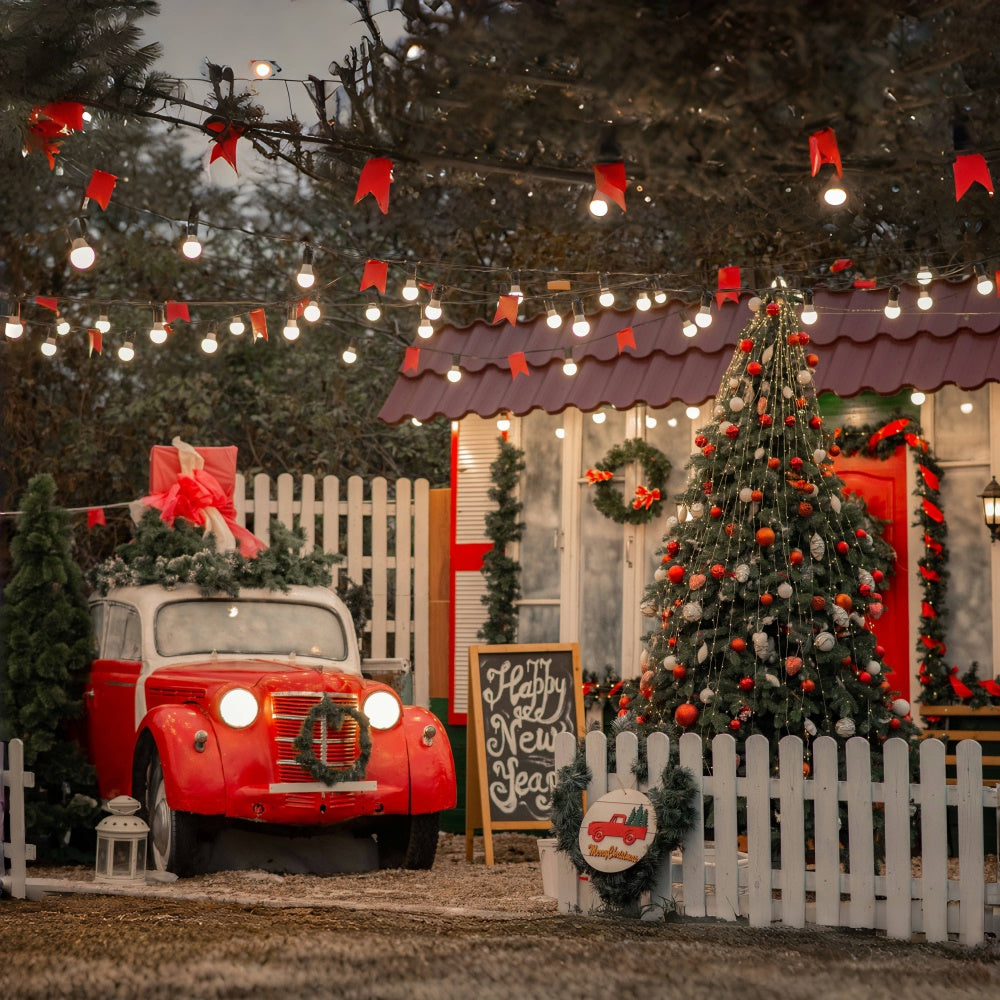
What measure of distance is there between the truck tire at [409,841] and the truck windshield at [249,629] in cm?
128

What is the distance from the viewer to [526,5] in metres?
4.29

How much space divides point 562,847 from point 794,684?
5.98 ft

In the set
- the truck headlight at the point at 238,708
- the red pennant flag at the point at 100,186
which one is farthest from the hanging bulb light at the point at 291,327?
the truck headlight at the point at 238,708

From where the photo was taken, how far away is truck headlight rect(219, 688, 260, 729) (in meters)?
7.92

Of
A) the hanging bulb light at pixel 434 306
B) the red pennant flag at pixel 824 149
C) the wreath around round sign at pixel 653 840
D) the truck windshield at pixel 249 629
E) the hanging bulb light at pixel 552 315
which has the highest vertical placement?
the hanging bulb light at pixel 552 315

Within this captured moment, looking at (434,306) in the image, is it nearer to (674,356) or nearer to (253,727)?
(674,356)

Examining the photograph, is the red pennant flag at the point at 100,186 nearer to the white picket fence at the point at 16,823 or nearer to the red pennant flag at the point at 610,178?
the red pennant flag at the point at 610,178

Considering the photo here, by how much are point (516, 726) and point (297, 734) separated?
1768 millimetres

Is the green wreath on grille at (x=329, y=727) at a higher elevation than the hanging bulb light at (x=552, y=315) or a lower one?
lower

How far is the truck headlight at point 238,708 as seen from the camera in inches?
312

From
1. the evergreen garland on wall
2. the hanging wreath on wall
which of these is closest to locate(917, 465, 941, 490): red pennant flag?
the hanging wreath on wall

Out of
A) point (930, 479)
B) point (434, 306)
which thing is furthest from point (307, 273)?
point (930, 479)

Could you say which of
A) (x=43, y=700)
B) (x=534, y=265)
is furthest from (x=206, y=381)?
(x=43, y=700)

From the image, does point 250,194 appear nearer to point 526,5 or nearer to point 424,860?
point 424,860
